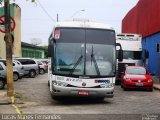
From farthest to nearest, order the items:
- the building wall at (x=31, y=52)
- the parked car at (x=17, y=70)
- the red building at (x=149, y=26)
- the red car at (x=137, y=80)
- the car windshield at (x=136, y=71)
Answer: the building wall at (x=31, y=52) < the red building at (x=149, y=26) < the parked car at (x=17, y=70) < the car windshield at (x=136, y=71) < the red car at (x=137, y=80)

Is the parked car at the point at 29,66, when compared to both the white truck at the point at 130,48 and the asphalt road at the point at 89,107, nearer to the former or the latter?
the white truck at the point at 130,48

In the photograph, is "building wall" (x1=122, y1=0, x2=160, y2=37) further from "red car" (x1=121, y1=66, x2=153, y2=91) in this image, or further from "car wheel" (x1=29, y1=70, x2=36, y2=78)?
"red car" (x1=121, y1=66, x2=153, y2=91)

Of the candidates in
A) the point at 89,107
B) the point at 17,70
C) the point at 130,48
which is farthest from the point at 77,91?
the point at 17,70

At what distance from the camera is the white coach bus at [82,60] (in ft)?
59.7

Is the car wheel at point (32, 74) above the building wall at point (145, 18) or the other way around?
the other way around

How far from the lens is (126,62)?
32.3 meters

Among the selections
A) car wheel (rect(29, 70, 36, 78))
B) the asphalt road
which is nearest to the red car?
the asphalt road

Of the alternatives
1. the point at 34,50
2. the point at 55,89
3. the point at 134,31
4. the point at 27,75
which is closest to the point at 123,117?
the point at 55,89

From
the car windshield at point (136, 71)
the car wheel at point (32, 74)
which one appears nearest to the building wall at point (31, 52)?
the car wheel at point (32, 74)

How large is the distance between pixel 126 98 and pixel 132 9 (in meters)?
37.5

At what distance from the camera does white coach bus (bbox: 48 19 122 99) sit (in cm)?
1819

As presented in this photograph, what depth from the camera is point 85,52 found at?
735 inches

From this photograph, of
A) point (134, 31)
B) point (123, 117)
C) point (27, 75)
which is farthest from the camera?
point (134, 31)

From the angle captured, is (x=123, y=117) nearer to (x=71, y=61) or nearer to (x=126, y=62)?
(x=71, y=61)
